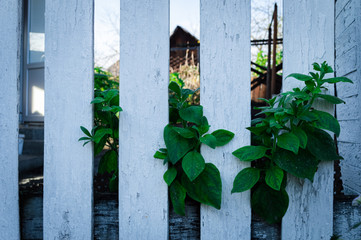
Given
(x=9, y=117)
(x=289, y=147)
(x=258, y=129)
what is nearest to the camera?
(x=289, y=147)

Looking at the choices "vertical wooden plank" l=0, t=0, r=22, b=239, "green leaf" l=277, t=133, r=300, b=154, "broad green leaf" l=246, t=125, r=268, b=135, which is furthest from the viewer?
"vertical wooden plank" l=0, t=0, r=22, b=239

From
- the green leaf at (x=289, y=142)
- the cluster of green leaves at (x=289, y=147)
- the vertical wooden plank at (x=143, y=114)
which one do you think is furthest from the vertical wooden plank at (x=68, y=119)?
the green leaf at (x=289, y=142)

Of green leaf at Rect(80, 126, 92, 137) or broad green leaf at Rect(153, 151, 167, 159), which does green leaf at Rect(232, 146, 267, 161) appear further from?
green leaf at Rect(80, 126, 92, 137)

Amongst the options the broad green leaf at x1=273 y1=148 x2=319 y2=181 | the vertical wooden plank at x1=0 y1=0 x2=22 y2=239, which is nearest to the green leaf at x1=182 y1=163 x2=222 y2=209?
the broad green leaf at x1=273 y1=148 x2=319 y2=181

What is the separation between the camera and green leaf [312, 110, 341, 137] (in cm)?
88

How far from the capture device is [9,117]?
108cm

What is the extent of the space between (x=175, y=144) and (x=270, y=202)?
404 mm

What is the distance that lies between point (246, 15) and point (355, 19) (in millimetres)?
481

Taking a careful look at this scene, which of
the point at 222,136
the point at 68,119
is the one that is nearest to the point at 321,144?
the point at 222,136

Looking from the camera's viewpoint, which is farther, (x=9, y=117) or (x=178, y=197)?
(x=9, y=117)

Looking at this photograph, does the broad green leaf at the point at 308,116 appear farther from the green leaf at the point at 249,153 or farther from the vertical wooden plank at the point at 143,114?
the vertical wooden plank at the point at 143,114

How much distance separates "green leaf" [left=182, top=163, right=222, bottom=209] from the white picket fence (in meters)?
0.06

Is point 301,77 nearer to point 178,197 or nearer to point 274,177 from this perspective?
point 274,177

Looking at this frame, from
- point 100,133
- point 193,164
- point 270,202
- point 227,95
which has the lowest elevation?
point 270,202
